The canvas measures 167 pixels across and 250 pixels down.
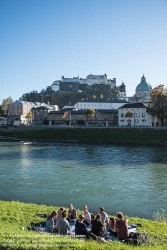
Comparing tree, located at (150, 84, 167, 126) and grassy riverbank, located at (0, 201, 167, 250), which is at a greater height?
tree, located at (150, 84, 167, 126)

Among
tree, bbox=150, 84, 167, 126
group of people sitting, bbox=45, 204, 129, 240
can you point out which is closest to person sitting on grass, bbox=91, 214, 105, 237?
group of people sitting, bbox=45, 204, 129, 240

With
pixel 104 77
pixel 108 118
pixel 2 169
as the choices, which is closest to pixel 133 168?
pixel 2 169

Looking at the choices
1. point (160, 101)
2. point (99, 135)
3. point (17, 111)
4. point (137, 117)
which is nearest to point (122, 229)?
point (99, 135)

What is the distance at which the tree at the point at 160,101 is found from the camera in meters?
75.9

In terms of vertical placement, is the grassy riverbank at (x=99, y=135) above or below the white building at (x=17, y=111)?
below

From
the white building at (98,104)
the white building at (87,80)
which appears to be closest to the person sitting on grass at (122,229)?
the white building at (98,104)

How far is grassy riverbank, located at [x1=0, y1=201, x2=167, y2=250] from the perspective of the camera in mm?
7254

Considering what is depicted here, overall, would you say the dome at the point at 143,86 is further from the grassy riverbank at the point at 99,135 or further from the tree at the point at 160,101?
the grassy riverbank at the point at 99,135

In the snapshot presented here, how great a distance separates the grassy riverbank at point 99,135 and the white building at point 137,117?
60.7 ft

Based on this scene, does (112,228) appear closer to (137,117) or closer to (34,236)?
(34,236)

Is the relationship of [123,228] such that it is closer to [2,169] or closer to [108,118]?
[2,169]

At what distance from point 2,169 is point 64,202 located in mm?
13736

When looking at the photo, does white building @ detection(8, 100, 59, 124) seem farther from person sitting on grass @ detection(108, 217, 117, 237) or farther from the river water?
person sitting on grass @ detection(108, 217, 117, 237)

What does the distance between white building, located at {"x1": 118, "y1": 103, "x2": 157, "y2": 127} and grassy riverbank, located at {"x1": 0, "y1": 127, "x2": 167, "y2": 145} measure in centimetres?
1849
